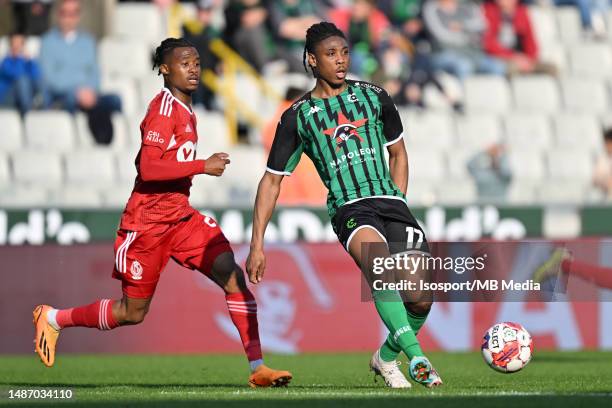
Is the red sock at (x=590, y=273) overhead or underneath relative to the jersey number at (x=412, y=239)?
underneath

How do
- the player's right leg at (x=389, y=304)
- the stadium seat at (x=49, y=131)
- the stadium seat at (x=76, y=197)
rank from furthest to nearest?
the stadium seat at (x=49, y=131) → the stadium seat at (x=76, y=197) → the player's right leg at (x=389, y=304)

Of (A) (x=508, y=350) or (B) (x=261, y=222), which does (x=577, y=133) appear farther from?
Result: (B) (x=261, y=222)

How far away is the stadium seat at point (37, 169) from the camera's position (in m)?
16.0

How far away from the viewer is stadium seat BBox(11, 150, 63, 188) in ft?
52.5

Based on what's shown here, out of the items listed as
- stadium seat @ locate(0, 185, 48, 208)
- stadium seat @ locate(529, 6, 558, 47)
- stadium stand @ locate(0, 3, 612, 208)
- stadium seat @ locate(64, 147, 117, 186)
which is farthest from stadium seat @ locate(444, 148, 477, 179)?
stadium seat @ locate(0, 185, 48, 208)

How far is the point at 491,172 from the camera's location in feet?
56.9

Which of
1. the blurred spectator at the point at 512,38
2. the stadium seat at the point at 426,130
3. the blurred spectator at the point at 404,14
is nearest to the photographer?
the stadium seat at the point at 426,130

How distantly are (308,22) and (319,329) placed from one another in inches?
206

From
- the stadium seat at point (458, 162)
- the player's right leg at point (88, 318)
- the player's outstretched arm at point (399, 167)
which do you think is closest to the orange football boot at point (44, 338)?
the player's right leg at point (88, 318)

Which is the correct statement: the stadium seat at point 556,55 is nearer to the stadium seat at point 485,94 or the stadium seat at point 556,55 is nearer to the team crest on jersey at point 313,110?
the stadium seat at point 485,94

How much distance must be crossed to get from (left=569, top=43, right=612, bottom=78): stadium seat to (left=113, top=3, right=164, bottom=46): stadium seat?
20.4 ft

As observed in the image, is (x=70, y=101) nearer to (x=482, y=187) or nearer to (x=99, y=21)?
(x=99, y=21)

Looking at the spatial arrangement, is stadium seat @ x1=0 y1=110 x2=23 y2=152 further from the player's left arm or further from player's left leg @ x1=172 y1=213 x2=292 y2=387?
the player's left arm

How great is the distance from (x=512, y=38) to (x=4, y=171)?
792 cm
